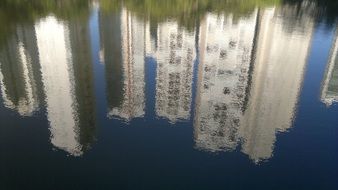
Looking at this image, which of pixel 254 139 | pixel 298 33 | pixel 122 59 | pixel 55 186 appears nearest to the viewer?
pixel 55 186

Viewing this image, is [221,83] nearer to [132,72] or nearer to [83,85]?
[132,72]

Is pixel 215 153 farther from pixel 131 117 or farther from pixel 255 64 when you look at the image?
pixel 255 64

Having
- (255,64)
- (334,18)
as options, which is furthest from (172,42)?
(334,18)

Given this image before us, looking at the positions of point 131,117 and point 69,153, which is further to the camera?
point 131,117

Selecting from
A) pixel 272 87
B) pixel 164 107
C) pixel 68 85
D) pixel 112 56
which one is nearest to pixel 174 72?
pixel 164 107

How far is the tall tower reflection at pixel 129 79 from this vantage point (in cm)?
1202

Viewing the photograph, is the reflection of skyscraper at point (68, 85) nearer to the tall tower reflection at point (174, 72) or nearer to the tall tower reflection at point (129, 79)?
the tall tower reflection at point (129, 79)

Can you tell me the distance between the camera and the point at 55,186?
28.2ft

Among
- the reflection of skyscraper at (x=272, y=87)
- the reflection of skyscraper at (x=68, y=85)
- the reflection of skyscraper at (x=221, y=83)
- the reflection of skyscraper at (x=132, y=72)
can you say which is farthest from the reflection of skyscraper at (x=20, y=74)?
the reflection of skyscraper at (x=272, y=87)

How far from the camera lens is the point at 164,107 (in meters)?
12.4

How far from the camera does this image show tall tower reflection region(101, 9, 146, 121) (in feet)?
39.4

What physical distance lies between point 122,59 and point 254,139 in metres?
7.95

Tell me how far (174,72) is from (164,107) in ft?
10.0

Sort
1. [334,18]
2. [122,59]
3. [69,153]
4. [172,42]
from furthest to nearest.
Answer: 1. [334,18]
2. [172,42]
3. [122,59]
4. [69,153]
